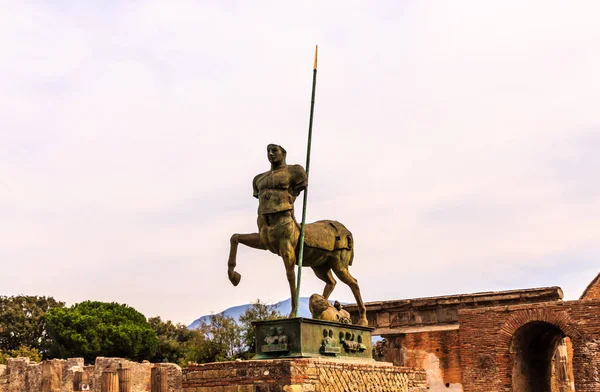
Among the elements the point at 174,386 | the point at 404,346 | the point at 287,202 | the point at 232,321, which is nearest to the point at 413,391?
the point at 287,202

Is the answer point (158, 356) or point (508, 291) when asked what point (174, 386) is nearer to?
point (508, 291)

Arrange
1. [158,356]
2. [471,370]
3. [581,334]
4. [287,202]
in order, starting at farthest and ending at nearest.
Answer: [158,356]
[471,370]
[581,334]
[287,202]

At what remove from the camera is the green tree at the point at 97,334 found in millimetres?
43906

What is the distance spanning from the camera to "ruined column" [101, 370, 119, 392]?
24234mm

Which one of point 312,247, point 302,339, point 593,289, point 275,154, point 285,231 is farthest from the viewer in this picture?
point 593,289

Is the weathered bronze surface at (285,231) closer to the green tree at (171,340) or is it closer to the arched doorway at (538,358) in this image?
the arched doorway at (538,358)

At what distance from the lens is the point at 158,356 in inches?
1855

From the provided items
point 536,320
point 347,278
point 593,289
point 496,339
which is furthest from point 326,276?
point 593,289

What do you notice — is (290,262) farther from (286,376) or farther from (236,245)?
(286,376)

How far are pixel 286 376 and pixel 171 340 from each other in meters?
40.8

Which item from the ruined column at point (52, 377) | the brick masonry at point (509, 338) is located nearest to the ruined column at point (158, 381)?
the ruined column at point (52, 377)

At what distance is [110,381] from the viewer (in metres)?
24.5

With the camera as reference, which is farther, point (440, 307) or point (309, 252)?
point (440, 307)

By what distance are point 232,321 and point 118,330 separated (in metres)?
6.35
